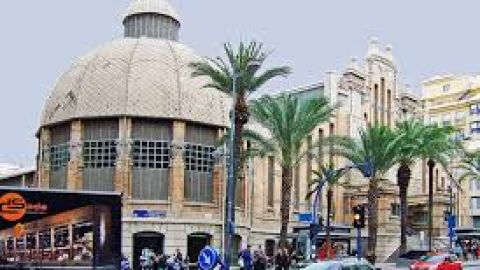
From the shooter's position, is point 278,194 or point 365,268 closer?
point 365,268

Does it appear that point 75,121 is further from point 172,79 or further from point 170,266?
point 170,266

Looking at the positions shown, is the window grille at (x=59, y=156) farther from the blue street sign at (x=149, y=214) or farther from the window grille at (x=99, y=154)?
the blue street sign at (x=149, y=214)

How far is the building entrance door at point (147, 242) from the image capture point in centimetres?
5334

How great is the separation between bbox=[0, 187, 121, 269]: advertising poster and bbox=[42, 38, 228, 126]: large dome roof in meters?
34.1

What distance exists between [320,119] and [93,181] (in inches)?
741

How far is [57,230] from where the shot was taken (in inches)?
794

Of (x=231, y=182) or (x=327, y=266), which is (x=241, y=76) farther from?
(x=327, y=266)

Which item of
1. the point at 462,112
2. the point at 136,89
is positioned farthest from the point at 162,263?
the point at 462,112

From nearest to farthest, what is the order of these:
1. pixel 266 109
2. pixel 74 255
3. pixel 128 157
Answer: pixel 74 255, pixel 266 109, pixel 128 157

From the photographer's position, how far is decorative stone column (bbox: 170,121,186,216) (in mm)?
53938

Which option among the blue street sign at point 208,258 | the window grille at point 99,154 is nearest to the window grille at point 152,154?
the window grille at point 99,154

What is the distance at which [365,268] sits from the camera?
21406 mm

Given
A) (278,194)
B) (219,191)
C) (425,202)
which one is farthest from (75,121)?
Answer: (425,202)

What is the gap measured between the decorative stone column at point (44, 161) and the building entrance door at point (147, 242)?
8.77 meters
